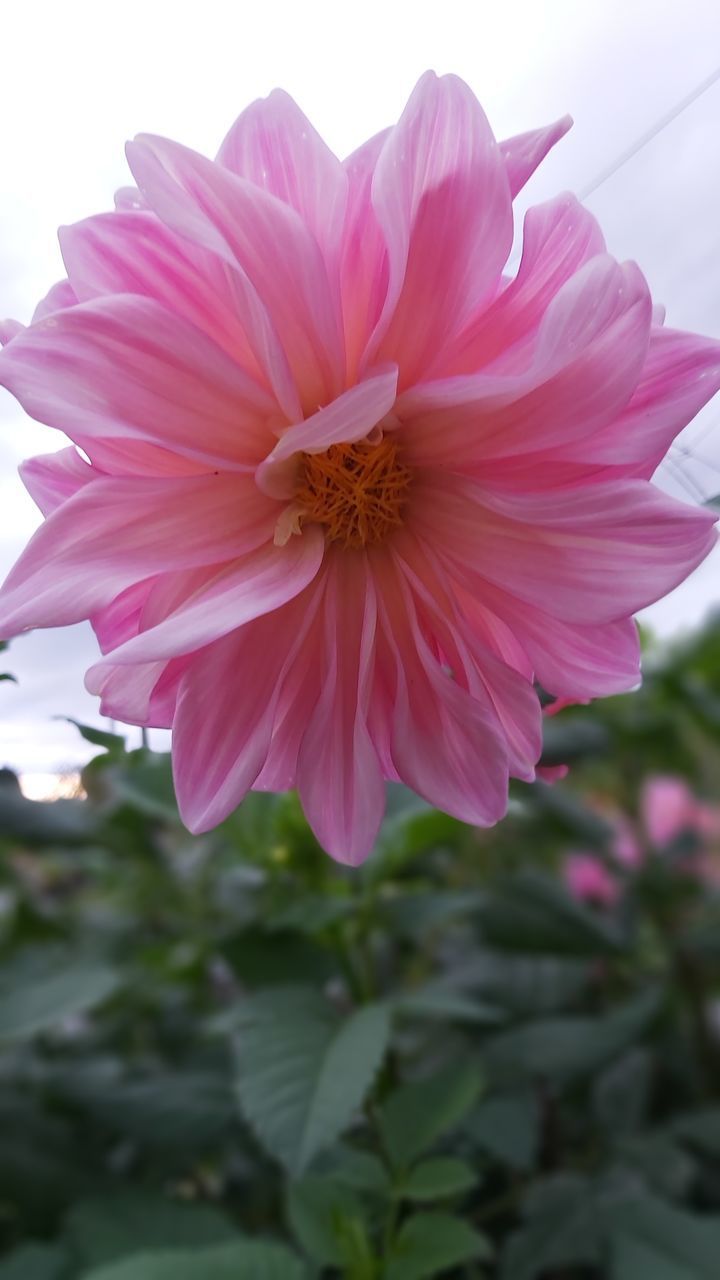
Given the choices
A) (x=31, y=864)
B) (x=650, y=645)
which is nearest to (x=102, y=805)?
(x=650, y=645)

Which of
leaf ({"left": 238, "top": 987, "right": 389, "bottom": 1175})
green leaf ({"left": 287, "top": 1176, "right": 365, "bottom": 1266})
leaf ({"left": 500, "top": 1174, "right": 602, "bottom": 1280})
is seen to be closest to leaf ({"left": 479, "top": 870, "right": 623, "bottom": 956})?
leaf ({"left": 500, "top": 1174, "right": 602, "bottom": 1280})

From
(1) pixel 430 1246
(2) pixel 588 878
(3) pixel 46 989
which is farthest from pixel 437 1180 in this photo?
(2) pixel 588 878

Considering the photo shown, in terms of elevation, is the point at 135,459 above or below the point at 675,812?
above

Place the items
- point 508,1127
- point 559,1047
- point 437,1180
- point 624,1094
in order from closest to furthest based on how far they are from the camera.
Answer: point 437,1180 < point 508,1127 < point 559,1047 < point 624,1094

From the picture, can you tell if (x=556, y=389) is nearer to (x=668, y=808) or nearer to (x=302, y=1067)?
(x=302, y=1067)

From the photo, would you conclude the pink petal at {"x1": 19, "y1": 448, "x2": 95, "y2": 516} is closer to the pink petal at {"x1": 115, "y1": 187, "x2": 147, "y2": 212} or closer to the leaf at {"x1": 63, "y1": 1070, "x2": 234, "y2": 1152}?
the pink petal at {"x1": 115, "y1": 187, "x2": 147, "y2": 212}

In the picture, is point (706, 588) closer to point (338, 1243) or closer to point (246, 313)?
point (246, 313)

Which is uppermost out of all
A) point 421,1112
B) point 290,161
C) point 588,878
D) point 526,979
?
point 290,161
